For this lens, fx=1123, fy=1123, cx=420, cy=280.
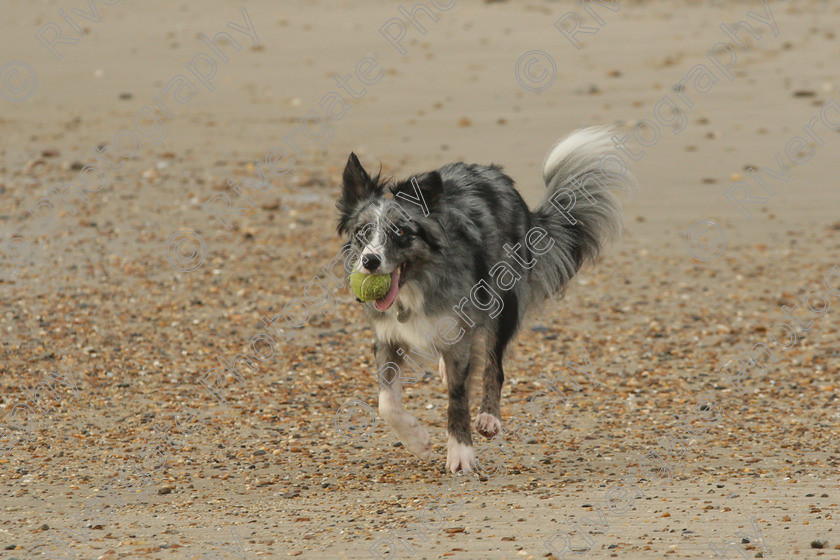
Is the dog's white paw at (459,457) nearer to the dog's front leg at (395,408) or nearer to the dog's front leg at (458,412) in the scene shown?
the dog's front leg at (458,412)

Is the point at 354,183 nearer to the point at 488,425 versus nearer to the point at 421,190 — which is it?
the point at 421,190

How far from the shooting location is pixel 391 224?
5613mm

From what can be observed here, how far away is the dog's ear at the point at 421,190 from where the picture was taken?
18.8 feet

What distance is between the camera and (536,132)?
45.8 ft

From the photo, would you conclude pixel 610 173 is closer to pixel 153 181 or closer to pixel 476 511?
pixel 476 511

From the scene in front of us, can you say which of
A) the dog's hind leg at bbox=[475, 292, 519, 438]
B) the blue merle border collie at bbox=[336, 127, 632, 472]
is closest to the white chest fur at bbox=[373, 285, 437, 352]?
the blue merle border collie at bbox=[336, 127, 632, 472]

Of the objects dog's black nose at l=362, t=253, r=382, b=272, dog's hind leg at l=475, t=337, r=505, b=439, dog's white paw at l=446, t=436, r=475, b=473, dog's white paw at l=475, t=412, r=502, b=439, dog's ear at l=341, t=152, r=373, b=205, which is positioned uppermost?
dog's ear at l=341, t=152, r=373, b=205

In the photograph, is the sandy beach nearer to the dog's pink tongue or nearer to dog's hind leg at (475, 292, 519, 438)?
dog's hind leg at (475, 292, 519, 438)

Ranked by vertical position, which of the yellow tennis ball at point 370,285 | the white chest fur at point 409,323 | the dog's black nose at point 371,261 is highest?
the dog's black nose at point 371,261

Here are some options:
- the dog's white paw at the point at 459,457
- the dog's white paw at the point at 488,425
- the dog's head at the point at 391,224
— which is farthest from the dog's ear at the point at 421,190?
the dog's white paw at the point at 488,425

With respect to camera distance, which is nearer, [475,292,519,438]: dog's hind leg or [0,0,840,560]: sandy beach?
[0,0,840,560]: sandy beach

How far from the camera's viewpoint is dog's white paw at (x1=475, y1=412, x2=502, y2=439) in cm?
660

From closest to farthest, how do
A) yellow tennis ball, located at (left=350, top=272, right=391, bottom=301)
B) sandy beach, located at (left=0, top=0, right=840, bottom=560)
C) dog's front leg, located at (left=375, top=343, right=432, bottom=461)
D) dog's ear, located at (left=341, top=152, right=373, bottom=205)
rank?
1. sandy beach, located at (left=0, top=0, right=840, bottom=560)
2. yellow tennis ball, located at (left=350, top=272, right=391, bottom=301)
3. dog's ear, located at (left=341, top=152, right=373, bottom=205)
4. dog's front leg, located at (left=375, top=343, right=432, bottom=461)

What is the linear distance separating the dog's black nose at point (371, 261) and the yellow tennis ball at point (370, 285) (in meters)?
0.08
